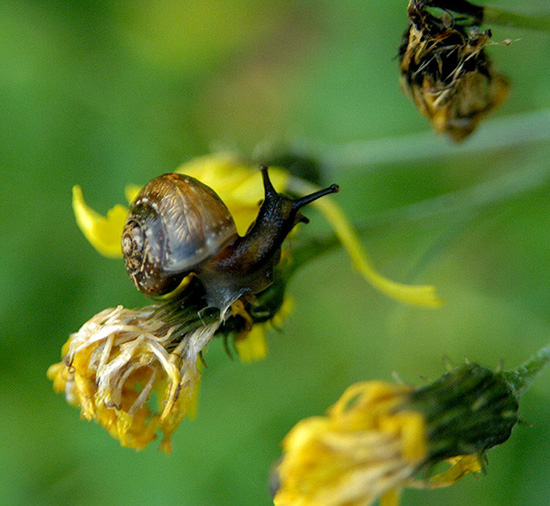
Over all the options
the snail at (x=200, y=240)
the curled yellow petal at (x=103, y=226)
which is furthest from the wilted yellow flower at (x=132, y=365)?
the curled yellow petal at (x=103, y=226)

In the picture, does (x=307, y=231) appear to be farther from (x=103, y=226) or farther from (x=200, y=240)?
(x=200, y=240)

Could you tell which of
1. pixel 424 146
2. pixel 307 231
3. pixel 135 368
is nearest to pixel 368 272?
pixel 135 368

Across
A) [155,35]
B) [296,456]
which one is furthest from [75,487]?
[155,35]

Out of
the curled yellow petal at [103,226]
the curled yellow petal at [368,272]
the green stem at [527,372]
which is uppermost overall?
the curled yellow petal at [103,226]

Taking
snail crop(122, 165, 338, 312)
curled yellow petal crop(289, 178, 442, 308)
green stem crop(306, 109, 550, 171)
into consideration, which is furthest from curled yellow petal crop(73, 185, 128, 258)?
green stem crop(306, 109, 550, 171)

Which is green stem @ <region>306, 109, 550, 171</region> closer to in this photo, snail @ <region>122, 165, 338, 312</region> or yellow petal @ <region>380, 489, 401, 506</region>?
snail @ <region>122, 165, 338, 312</region>

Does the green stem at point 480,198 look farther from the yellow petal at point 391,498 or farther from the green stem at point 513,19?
the yellow petal at point 391,498
